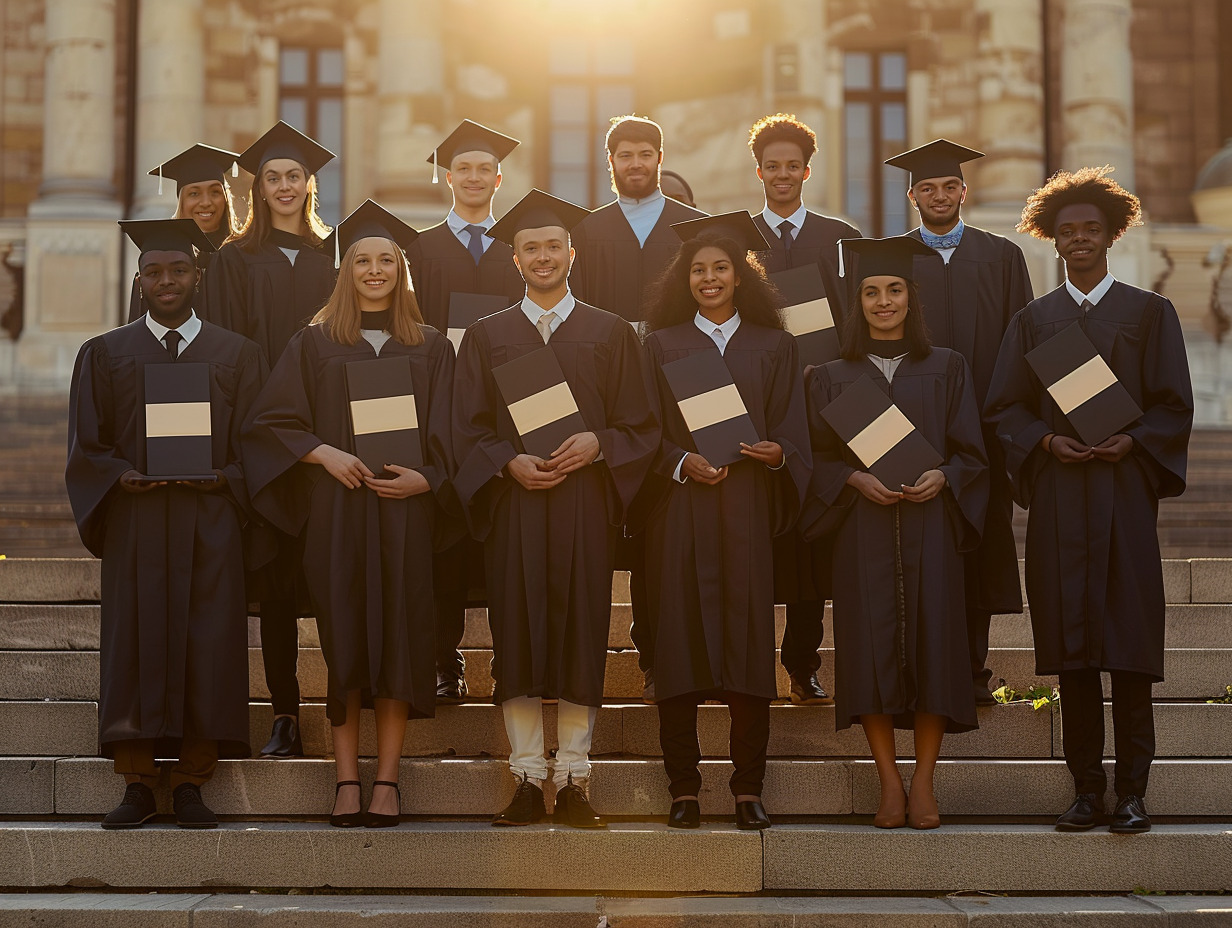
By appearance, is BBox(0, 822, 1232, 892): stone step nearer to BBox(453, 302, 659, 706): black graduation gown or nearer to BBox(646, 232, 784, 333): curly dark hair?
BBox(453, 302, 659, 706): black graduation gown

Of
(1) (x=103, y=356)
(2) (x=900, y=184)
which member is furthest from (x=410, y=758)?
(2) (x=900, y=184)

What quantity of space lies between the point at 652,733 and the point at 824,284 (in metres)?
1.99

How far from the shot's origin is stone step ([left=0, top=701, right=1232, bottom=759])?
6.00m

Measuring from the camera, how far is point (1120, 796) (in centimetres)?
539

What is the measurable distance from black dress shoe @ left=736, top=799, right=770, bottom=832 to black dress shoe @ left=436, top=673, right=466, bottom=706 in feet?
→ 4.40

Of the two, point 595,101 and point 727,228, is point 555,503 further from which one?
point 595,101

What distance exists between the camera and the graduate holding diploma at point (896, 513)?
5418mm

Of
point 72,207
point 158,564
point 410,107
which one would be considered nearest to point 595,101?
point 410,107

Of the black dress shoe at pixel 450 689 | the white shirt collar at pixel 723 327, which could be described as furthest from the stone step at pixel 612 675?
the white shirt collar at pixel 723 327

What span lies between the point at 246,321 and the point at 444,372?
1.14 m

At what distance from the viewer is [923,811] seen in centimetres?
540

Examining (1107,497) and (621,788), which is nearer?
(1107,497)

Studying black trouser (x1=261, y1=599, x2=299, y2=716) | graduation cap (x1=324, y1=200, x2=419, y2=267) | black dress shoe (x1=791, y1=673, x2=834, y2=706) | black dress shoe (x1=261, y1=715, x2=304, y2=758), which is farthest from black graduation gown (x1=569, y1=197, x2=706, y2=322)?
black dress shoe (x1=261, y1=715, x2=304, y2=758)

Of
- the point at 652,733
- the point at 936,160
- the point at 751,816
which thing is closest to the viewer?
the point at 751,816
